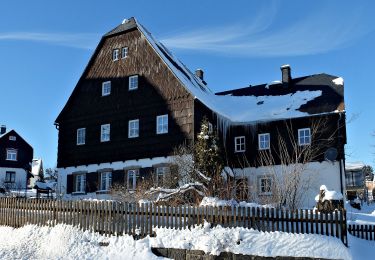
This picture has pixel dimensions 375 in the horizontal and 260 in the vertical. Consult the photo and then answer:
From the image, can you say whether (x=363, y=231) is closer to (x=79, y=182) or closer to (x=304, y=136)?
(x=304, y=136)

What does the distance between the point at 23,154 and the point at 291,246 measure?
181ft

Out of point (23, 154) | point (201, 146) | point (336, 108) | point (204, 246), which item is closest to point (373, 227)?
point (204, 246)

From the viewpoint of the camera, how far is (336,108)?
87.1 feet

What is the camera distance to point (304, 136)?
27.5 meters

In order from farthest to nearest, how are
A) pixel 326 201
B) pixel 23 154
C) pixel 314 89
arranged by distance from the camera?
pixel 23 154 → pixel 314 89 → pixel 326 201

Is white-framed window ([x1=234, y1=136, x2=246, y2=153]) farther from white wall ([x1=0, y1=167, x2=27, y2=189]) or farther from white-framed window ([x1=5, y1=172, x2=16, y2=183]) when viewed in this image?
white-framed window ([x1=5, y1=172, x2=16, y2=183])

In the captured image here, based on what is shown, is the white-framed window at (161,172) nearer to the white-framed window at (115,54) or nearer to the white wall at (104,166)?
the white wall at (104,166)

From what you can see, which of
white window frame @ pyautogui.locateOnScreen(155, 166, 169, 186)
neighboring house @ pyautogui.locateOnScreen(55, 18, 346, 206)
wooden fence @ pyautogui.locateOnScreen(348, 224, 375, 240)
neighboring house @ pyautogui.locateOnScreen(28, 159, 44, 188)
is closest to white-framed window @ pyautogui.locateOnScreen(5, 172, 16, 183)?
neighboring house @ pyautogui.locateOnScreen(28, 159, 44, 188)

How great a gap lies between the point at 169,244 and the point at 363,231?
774cm

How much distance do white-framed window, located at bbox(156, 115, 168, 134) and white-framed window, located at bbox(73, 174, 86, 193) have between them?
6.86m

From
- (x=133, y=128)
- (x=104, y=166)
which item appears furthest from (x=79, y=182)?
(x=133, y=128)

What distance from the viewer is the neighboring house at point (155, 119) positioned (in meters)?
26.0

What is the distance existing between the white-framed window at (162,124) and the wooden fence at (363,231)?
43.3 feet

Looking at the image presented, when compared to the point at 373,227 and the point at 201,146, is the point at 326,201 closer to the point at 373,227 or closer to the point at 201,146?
the point at 373,227
